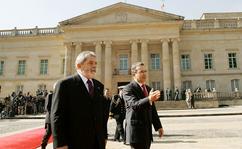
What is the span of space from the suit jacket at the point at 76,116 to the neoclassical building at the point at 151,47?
34.4 meters

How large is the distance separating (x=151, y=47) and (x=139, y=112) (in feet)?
121

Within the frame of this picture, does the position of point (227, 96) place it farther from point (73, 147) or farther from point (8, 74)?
point (73, 147)

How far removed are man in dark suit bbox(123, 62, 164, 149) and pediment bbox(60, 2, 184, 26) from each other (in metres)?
35.3

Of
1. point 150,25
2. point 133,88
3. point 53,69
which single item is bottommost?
point 133,88

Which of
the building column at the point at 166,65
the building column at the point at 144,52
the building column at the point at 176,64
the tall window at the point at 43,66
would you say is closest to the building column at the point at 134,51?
the building column at the point at 144,52

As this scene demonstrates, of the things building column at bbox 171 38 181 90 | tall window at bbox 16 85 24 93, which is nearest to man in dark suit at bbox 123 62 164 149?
building column at bbox 171 38 181 90

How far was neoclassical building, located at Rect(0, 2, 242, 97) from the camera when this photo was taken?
128 ft

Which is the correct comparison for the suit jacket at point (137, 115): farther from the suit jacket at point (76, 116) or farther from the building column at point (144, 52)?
the building column at point (144, 52)

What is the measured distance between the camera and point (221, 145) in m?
8.32

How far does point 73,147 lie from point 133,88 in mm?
1826

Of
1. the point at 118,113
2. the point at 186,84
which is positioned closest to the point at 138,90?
the point at 118,113

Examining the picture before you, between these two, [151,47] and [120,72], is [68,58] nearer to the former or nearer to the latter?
[120,72]

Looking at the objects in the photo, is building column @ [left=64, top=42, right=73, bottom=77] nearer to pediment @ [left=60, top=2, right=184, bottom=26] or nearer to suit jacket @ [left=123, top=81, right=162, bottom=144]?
pediment @ [left=60, top=2, right=184, bottom=26]

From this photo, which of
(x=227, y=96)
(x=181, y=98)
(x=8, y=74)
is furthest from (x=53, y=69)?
(x=227, y=96)
